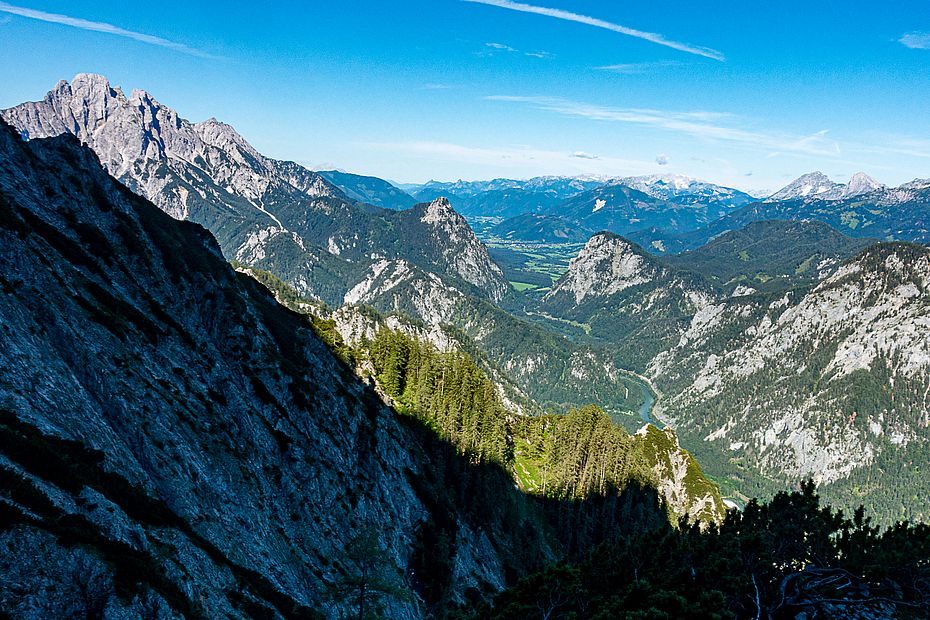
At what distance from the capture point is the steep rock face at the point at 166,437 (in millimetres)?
24859

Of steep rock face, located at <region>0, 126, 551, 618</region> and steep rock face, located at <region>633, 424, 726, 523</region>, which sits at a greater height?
steep rock face, located at <region>0, 126, 551, 618</region>

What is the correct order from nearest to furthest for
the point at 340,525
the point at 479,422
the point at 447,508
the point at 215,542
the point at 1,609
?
the point at 1,609 → the point at 215,542 → the point at 340,525 → the point at 447,508 → the point at 479,422

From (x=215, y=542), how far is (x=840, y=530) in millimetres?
47465

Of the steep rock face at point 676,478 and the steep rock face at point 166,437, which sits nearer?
the steep rock face at point 166,437

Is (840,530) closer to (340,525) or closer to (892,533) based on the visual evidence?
(892,533)

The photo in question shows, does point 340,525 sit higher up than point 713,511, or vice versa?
point 340,525

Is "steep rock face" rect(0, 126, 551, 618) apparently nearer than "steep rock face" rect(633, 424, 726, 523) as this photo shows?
Yes

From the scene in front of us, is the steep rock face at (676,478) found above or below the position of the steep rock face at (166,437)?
below

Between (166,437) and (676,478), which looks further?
(676,478)

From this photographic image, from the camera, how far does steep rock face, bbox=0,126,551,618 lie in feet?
81.6

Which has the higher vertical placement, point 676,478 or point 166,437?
point 166,437

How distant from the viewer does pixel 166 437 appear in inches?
1730

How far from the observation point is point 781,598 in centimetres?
2591

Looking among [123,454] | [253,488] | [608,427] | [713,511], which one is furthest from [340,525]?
[713,511]
